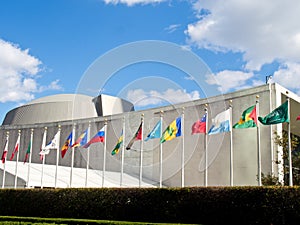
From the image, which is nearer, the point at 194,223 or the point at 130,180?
the point at 194,223

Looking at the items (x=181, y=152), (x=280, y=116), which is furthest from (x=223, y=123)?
(x=181, y=152)

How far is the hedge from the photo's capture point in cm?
1313

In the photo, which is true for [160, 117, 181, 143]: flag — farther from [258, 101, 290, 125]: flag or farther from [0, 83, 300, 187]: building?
[258, 101, 290, 125]: flag

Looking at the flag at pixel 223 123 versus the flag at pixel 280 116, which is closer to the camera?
the flag at pixel 280 116

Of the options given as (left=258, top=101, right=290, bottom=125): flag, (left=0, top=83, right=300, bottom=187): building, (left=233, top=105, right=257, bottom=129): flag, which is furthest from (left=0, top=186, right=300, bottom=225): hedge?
(left=233, top=105, right=257, bottom=129): flag

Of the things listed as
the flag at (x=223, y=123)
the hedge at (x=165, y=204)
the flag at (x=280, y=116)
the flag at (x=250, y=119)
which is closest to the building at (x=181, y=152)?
the flag at (x=250, y=119)

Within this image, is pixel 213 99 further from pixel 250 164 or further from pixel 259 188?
pixel 259 188

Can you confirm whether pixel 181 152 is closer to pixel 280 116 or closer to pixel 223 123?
pixel 223 123

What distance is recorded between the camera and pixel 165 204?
1558cm

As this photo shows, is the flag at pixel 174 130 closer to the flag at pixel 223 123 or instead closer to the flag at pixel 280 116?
the flag at pixel 223 123

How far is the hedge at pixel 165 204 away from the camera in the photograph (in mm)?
13133

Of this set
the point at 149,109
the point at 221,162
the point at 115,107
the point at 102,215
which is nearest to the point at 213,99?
the point at 221,162

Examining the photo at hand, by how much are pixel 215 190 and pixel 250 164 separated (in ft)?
28.2

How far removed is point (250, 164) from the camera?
22.8 m
